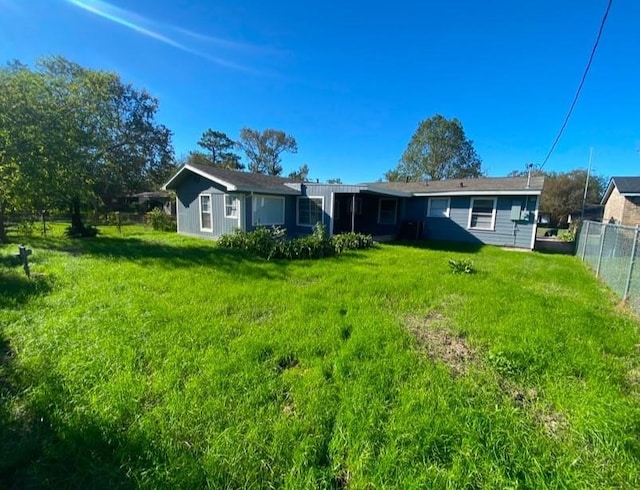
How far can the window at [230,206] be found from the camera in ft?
38.4

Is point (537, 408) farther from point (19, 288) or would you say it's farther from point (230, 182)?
point (230, 182)

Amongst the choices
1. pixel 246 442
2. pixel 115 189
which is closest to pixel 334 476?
pixel 246 442

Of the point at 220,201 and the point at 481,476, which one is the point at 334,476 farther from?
the point at 220,201

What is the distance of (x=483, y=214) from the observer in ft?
43.1

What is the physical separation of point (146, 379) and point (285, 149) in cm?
3790

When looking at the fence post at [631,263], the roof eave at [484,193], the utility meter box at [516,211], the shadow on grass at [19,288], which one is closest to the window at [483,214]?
the roof eave at [484,193]

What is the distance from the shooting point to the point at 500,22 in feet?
27.3

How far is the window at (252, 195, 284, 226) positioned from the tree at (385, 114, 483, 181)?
21539mm

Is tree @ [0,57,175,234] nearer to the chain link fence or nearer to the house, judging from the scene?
the house

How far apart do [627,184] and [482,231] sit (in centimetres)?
1138

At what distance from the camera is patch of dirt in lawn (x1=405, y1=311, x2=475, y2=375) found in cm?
308

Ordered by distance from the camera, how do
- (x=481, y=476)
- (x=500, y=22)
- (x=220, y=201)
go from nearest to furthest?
(x=481, y=476) → (x=500, y=22) → (x=220, y=201)

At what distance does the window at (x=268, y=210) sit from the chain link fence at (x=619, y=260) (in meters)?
10.7

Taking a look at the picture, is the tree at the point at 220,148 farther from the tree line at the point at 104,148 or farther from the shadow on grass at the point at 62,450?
the shadow on grass at the point at 62,450
